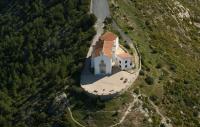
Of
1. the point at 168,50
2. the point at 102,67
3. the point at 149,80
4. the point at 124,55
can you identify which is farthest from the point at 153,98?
the point at 168,50

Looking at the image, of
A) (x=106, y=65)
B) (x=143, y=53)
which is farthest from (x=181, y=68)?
(x=106, y=65)

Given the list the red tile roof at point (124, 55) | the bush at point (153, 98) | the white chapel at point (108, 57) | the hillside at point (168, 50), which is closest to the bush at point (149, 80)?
the hillside at point (168, 50)

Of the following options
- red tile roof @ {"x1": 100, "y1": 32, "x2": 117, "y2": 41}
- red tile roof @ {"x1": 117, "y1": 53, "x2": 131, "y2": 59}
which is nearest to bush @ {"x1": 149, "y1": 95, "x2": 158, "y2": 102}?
red tile roof @ {"x1": 117, "y1": 53, "x2": 131, "y2": 59}

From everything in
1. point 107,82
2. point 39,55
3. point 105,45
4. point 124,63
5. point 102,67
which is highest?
point 105,45

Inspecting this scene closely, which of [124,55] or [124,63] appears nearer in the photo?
[124,63]

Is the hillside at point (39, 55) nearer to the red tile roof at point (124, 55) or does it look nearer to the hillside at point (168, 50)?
the red tile roof at point (124, 55)

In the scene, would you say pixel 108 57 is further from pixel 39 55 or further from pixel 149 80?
pixel 39 55

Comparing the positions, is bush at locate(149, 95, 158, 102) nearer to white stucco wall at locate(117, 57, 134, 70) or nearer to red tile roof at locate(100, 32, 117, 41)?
white stucco wall at locate(117, 57, 134, 70)
